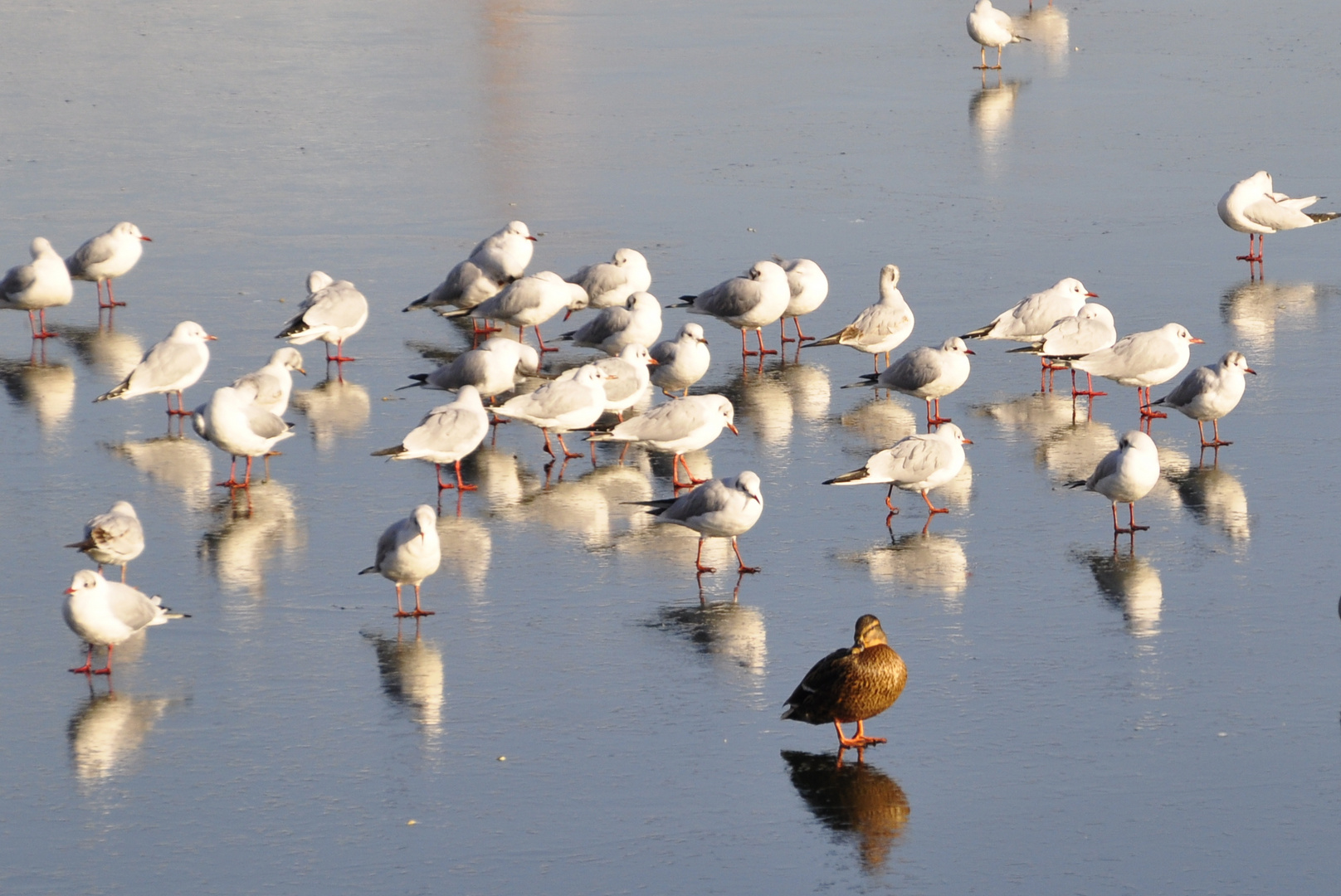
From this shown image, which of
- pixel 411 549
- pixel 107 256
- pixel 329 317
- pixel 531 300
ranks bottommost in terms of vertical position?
pixel 411 549

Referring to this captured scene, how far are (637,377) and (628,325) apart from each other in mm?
1601

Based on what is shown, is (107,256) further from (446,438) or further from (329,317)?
(446,438)

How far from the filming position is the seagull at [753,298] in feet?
54.1

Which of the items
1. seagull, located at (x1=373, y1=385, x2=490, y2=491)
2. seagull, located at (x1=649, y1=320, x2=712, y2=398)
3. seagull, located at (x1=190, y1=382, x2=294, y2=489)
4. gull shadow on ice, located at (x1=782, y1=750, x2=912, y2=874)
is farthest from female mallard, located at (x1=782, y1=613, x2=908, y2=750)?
seagull, located at (x1=649, y1=320, x2=712, y2=398)

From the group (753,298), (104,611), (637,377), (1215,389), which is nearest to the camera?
(104,611)

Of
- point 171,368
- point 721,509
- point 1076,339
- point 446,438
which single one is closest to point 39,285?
point 171,368

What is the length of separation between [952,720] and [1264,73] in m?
21.1

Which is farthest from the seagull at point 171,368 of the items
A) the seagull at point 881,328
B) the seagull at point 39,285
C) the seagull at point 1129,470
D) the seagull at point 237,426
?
the seagull at point 1129,470

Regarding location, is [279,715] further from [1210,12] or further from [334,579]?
[1210,12]

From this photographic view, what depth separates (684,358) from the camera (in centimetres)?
1523

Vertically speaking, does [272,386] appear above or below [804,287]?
below

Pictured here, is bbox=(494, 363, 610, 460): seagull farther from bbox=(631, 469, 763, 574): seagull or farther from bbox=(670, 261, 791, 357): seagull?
bbox=(670, 261, 791, 357): seagull

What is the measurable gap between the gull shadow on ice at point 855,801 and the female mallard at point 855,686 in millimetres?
184

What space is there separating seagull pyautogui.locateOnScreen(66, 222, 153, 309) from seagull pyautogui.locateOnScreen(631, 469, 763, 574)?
8.51 meters
